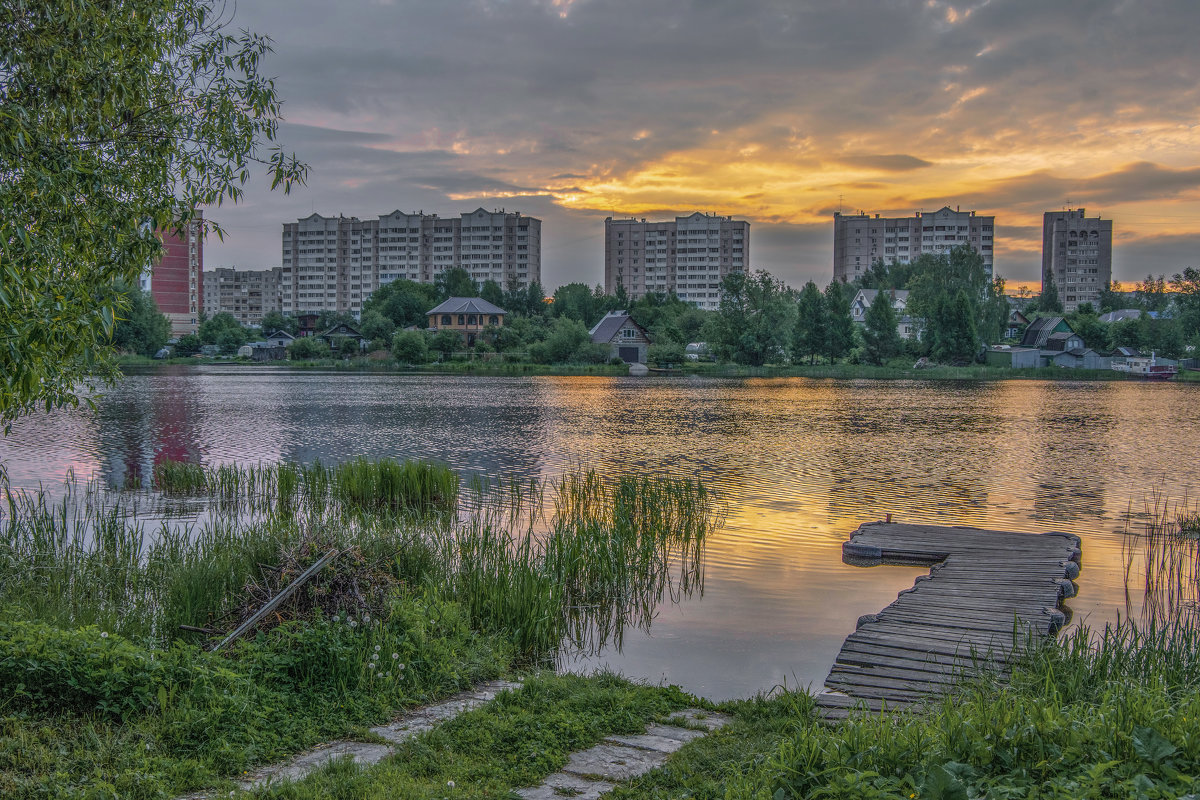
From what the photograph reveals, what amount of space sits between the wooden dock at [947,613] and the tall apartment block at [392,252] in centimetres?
16018

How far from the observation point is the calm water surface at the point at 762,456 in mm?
10367

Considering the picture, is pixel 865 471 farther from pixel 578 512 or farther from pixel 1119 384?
pixel 1119 384

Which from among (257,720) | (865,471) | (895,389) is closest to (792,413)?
(865,471)

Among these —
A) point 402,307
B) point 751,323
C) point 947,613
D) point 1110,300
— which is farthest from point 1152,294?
point 947,613

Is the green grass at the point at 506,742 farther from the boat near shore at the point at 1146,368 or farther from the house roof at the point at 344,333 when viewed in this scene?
the house roof at the point at 344,333

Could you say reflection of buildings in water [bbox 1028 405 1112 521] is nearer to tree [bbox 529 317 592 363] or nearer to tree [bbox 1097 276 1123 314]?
tree [bbox 529 317 592 363]

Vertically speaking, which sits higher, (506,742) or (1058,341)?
(1058,341)

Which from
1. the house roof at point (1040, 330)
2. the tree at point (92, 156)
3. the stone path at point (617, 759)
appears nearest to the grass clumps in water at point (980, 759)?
the stone path at point (617, 759)

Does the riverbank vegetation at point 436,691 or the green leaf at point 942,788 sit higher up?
the green leaf at point 942,788

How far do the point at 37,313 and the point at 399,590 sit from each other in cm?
392

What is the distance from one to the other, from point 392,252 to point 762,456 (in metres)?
163

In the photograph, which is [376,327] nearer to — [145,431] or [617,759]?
[145,431]

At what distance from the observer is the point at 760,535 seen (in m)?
15.3

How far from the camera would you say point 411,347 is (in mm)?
97562
